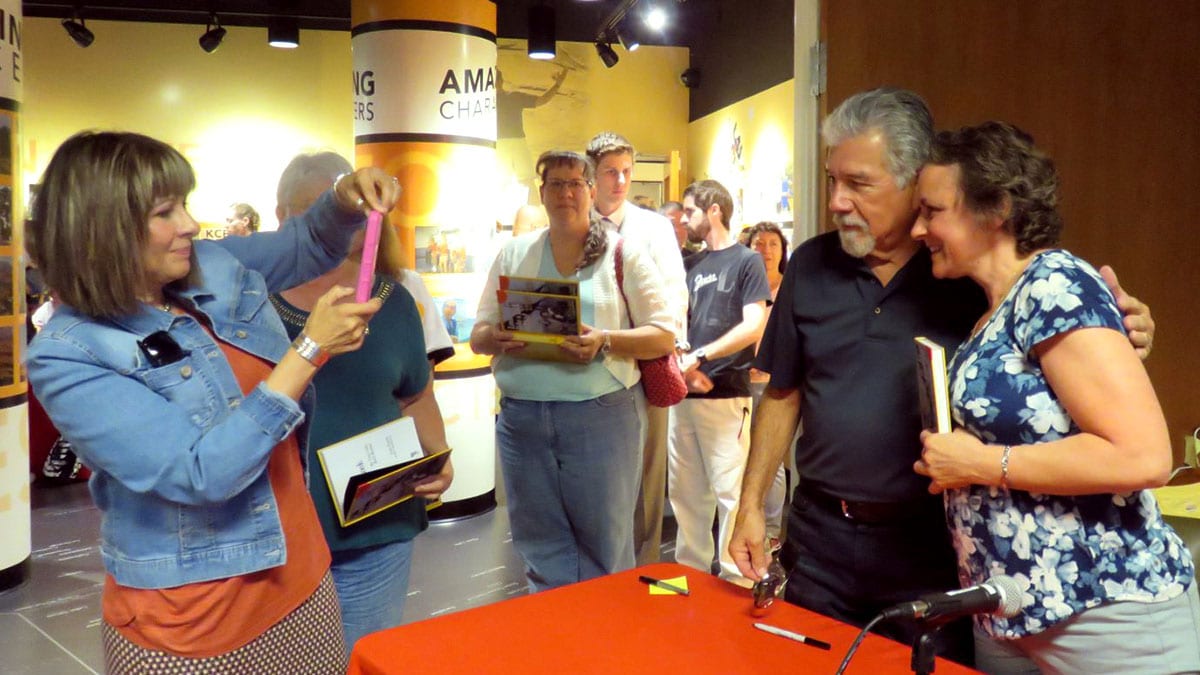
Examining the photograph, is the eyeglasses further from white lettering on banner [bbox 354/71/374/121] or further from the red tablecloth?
Result: white lettering on banner [bbox 354/71/374/121]

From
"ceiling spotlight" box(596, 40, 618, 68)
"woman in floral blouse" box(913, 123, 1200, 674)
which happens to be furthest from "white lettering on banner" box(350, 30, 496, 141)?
"ceiling spotlight" box(596, 40, 618, 68)

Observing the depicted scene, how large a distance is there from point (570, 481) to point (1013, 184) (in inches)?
71.9

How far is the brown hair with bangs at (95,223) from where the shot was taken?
1.57 m

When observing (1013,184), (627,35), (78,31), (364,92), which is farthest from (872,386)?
(78,31)

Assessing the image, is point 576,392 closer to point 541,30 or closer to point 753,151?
point 541,30

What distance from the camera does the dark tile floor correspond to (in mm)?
3795

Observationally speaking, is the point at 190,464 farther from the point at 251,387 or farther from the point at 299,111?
the point at 299,111

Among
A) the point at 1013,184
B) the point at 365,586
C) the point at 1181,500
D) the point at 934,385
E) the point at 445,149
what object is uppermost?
the point at 445,149

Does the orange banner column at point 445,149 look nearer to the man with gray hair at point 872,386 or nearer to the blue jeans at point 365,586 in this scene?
the blue jeans at point 365,586

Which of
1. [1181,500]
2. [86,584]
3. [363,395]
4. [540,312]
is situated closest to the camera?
[363,395]

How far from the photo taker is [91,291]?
61.6 inches

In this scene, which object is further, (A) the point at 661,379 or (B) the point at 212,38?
(B) the point at 212,38

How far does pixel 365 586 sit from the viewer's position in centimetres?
227

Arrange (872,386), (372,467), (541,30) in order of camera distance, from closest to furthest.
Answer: (872,386) → (372,467) → (541,30)
